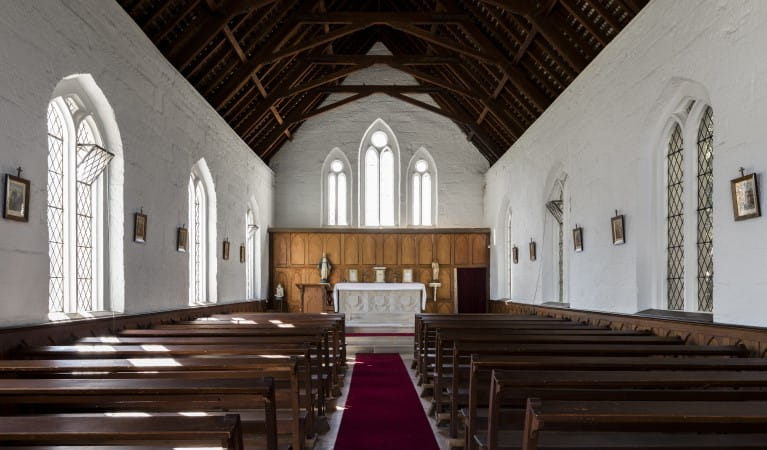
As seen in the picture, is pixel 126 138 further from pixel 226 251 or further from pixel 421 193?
pixel 421 193

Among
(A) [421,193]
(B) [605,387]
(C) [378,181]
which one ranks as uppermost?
(C) [378,181]

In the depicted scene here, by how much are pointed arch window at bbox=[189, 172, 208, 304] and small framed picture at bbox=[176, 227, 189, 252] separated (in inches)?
58.1

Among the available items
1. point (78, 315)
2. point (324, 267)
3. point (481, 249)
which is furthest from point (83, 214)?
point (481, 249)

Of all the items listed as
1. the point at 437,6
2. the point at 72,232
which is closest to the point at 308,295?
the point at 437,6

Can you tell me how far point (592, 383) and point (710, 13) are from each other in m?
5.32

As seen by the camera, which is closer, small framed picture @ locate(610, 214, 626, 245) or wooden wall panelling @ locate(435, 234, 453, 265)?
small framed picture @ locate(610, 214, 626, 245)

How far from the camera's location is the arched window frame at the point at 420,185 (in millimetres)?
22406

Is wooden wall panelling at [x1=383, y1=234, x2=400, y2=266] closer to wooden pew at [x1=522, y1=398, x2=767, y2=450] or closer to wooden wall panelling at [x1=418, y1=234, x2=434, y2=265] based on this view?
wooden wall panelling at [x1=418, y1=234, x2=434, y2=265]

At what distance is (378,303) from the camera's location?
1711 cm

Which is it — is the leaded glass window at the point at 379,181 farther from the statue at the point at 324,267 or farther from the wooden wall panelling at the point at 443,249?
the statue at the point at 324,267

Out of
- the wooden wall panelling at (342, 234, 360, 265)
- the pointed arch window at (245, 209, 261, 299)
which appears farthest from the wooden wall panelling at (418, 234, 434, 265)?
the pointed arch window at (245, 209, 261, 299)

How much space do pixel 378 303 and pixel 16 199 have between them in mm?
11395

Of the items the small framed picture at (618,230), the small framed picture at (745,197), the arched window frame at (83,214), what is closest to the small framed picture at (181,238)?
the arched window frame at (83,214)

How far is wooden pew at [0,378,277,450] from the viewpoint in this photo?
10.5 feet
